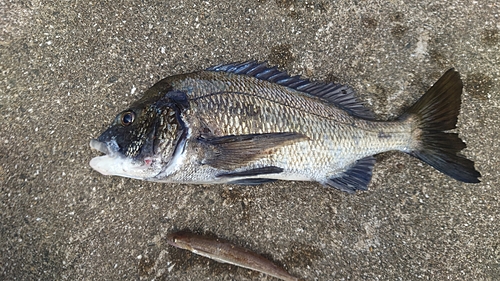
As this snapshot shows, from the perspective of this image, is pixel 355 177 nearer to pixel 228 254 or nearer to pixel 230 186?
pixel 230 186

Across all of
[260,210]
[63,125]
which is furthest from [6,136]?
[260,210]

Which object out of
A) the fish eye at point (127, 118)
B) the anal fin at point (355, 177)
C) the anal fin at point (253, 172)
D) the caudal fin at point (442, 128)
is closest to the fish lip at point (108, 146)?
the fish eye at point (127, 118)

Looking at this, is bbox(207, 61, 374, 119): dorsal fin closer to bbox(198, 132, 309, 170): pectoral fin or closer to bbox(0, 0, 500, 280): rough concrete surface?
bbox(0, 0, 500, 280): rough concrete surface

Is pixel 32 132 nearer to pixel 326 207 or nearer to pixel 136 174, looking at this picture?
pixel 136 174

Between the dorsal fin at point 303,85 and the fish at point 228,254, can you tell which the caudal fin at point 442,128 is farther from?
the fish at point 228,254

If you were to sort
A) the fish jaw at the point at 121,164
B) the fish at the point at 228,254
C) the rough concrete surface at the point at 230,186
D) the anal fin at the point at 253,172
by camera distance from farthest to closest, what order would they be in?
the rough concrete surface at the point at 230,186 → the fish at the point at 228,254 → the anal fin at the point at 253,172 → the fish jaw at the point at 121,164

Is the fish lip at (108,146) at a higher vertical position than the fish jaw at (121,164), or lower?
higher
